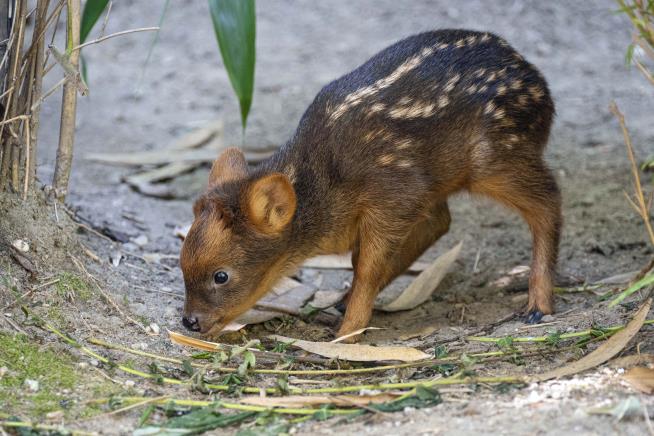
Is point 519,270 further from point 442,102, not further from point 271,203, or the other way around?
point 271,203

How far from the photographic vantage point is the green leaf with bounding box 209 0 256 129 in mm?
4836

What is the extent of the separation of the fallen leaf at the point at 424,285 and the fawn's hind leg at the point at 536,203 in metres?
0.68

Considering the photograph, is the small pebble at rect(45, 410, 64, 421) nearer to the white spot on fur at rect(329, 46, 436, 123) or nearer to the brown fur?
the brown fur

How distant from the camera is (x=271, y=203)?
527 centimetres

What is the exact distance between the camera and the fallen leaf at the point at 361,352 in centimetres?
471

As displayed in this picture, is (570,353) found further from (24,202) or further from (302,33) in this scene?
(302,33)

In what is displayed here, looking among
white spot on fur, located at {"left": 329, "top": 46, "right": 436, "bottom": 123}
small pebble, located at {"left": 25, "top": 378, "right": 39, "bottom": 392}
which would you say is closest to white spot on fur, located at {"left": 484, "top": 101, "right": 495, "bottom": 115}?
white spot on fur, located at {"left": 329, "top": 46, "right": 436, "bottom": 123}

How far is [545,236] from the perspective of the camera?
19.8ft

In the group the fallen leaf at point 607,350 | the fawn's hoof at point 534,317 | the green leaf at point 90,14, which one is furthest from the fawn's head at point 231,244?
the fallen leaf at point 607,350

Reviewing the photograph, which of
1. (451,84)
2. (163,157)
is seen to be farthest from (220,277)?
(163,157)

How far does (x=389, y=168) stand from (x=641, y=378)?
2181 millimetres

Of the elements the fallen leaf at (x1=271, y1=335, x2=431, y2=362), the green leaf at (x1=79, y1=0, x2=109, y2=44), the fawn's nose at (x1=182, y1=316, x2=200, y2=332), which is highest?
the green leaf at (x1=79, y1=0, x2=109, y2=44)

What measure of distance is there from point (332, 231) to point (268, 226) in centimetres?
58

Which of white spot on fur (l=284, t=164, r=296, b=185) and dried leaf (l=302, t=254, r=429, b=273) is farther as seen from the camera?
dried leaf (l=302, t=254, r=429, b=273)
